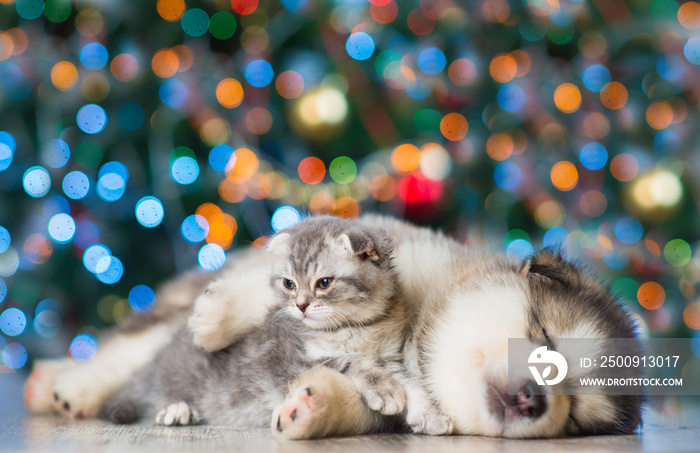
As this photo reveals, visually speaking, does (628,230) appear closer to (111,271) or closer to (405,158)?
(405,158)

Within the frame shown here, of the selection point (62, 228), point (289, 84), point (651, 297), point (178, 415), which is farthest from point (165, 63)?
point (651, 297)

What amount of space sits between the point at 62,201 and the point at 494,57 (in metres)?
2.05

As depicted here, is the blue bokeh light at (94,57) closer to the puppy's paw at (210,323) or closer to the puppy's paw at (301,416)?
the puppy's paw at (210,323)

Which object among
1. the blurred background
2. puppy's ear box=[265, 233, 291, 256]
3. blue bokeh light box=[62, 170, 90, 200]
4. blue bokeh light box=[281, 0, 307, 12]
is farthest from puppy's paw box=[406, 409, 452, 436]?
blue bokeh light box=[62, 170, 90, 200]

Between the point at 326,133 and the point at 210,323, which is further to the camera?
the point at 326,133

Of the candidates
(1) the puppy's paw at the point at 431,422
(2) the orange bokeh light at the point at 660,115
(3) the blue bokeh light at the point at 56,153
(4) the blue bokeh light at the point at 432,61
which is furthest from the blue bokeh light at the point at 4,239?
(2) the orange bokeh light at the point at 660,115

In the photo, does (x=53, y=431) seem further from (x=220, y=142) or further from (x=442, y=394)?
(x=220, y=142)

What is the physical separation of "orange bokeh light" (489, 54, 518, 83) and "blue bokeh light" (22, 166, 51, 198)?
2.03 meters

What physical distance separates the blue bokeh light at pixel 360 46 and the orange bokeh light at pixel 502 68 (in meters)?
0.59

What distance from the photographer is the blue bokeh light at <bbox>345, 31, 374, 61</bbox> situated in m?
2.42

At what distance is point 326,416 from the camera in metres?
1.04

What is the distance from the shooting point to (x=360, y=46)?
2.44 meters

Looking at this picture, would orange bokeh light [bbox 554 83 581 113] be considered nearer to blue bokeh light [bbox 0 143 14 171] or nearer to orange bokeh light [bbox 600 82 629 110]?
orange bokeh light [bbox 600 82 629 110]

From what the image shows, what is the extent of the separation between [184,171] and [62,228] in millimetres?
650
